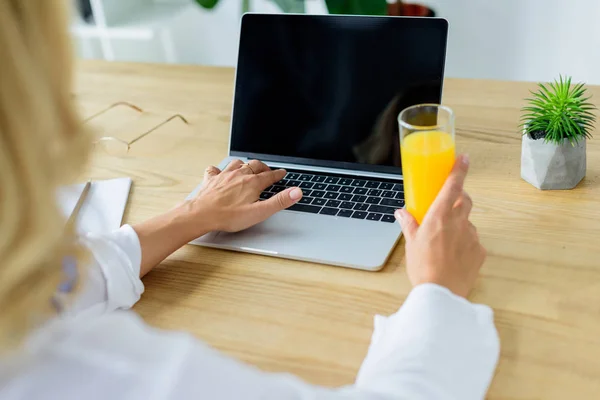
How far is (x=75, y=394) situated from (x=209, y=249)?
0.51 metres

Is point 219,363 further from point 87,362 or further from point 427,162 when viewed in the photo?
Answer: point 427,162

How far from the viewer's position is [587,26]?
7.22ft

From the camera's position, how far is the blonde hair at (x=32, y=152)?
0.46m

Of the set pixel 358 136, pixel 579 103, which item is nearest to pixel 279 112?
pixel 358 136

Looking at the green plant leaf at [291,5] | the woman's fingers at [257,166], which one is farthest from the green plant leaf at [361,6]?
the woman's fingers at [257,166]

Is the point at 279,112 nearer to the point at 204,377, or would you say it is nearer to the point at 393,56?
the point at 393,56

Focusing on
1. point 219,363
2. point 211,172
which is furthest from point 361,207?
point 219,363

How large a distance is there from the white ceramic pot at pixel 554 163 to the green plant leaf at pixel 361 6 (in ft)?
3.88

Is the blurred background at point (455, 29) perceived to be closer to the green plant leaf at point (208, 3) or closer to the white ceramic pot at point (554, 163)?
the green plant leaf at point (208, 3)

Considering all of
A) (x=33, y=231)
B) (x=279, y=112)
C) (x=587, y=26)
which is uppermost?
(x=33, y=231)

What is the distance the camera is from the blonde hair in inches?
18.1

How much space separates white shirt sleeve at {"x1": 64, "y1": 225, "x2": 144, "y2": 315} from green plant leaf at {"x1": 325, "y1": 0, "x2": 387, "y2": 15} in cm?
143

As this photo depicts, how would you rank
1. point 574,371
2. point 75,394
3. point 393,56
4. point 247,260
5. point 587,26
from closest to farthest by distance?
point 75,394, point 574,371, point 247,260, point 393,56, point 587,26

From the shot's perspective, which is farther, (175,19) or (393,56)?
(175,19)
